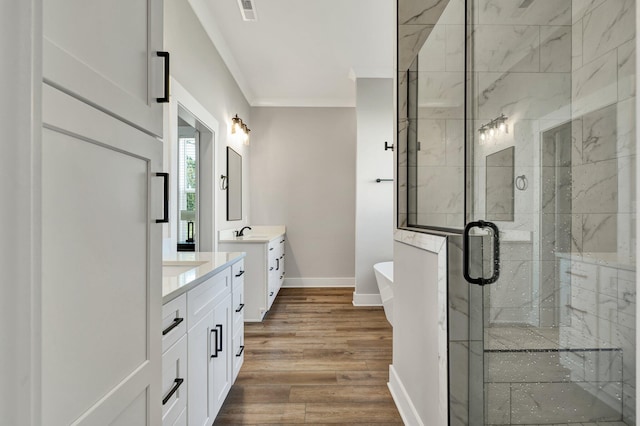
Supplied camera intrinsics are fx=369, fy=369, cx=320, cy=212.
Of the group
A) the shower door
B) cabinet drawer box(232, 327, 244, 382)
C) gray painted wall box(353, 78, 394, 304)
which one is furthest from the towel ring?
gray painted wall box(353, 78, 394, 304)

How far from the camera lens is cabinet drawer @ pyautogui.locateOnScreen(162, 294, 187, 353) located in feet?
4.02

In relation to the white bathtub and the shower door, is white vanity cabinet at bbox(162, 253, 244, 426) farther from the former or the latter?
the white bathtub

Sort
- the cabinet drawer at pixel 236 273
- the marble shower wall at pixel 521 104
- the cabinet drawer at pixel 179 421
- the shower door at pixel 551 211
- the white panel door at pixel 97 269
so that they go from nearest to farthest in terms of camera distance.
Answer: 1. the white panel door at pixel 97 269
2. the shower door at pixel 551 211
3. the marble shower wall at pixel 521 104
4. the cabinet drawer at pixel 179 421
5. the cabinet drawer at pixel 236 273

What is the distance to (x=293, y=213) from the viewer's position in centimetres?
533

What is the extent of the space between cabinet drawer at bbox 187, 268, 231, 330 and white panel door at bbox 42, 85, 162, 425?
51 centimetres

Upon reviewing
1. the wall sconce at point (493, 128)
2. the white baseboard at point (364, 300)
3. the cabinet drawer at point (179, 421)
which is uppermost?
the wall sconce at point (493, 128)

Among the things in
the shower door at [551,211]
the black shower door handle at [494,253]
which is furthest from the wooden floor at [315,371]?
the black shower door handle at [494,253]

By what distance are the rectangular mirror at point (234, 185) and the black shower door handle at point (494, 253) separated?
10.3 feet

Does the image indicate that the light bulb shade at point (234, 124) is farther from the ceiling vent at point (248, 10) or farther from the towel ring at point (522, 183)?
the towel ring at point (522, 183)

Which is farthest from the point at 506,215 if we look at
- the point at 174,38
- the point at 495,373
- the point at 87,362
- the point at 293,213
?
the point at 293,213

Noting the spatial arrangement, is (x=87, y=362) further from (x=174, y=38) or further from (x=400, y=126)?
(x=174, y=38)

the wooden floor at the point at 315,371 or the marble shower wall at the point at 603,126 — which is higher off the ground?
the marble shower wall at the point at 603,126

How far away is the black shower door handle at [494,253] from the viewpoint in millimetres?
1177

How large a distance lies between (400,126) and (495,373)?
140 centimetres
